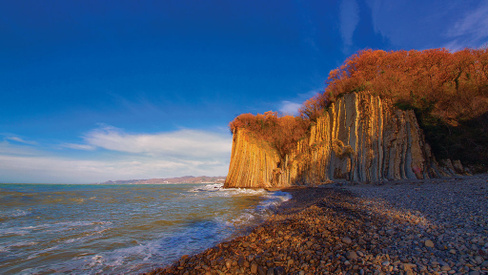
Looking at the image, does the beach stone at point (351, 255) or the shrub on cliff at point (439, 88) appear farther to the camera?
the shrub on cliff at point (439, 88)

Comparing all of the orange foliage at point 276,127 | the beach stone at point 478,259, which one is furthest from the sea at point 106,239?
the orange foliage at point 276,127

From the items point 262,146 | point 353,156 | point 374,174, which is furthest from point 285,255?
point 262,146

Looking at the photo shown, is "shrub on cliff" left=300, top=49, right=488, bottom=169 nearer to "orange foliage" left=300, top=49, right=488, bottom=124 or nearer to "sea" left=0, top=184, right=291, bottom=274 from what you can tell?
"orange foliage" left=300, top=49, right=488, bottom=124

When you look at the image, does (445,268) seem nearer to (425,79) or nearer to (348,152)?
(348,152)

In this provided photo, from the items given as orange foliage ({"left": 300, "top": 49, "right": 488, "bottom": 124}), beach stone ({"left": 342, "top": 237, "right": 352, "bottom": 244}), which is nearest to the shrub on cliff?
orange foliage ({"left": 300, "top": 49, "right": 488, "bottom": 124})

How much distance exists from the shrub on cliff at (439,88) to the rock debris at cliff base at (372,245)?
1291 cm

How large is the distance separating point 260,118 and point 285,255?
28.0 m

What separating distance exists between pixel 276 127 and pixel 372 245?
89.0 feet

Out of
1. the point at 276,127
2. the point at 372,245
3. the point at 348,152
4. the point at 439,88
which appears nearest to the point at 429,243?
the point at 372,245

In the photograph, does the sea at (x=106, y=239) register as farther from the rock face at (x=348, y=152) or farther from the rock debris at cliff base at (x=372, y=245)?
the rock face at (x=348, y=152)

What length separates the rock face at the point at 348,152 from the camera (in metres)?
16.1

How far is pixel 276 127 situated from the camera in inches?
1207

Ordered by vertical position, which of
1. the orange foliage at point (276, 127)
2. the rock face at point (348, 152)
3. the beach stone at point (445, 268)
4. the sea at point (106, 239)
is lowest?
the sea at point (106, 239)

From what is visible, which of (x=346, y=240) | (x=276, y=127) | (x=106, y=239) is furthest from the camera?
(x=276, y=127)
